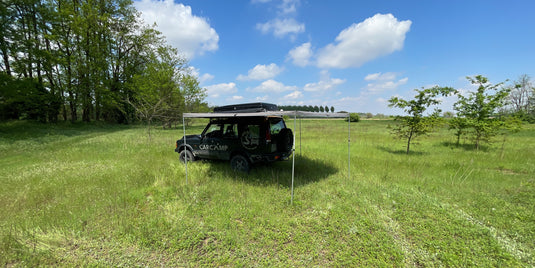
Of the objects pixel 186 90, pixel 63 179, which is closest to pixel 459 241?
pixel 63 179

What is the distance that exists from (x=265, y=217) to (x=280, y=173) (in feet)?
8.56

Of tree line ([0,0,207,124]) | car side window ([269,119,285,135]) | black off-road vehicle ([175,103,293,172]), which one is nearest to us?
black off-road vehicle ([175,103,293,172])

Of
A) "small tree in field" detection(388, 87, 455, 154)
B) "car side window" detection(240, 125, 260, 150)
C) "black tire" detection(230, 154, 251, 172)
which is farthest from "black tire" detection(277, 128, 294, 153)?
"small tree in field" detection(388, 87, 455, 154)

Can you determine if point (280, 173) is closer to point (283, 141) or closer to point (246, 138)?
point (283, 141)

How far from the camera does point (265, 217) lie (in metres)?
3.73

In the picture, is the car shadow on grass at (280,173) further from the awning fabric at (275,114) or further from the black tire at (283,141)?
the awning fabric at (275,114)

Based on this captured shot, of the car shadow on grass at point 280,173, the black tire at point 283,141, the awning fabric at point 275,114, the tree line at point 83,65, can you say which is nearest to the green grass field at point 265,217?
the car shadow on grass at point 280,173

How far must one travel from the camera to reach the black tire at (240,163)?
611cm

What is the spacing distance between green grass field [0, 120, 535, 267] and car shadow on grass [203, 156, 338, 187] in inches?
2.4

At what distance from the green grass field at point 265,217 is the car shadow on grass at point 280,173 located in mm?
62

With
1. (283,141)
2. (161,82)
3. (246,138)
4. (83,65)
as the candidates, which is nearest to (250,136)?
(246,138)

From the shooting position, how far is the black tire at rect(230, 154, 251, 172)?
611 centimetres

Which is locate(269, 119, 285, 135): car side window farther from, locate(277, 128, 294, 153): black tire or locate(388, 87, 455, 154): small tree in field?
locate(388, 87, 455, 154): small tree in field

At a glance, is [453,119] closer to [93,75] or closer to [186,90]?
[186,90]
